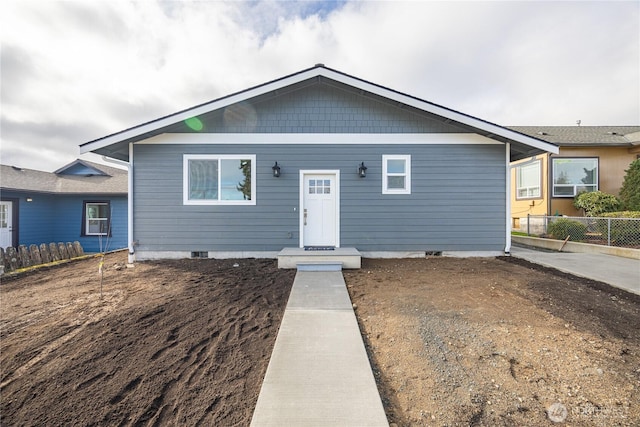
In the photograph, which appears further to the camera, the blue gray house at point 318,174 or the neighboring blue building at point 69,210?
the neighboring blue building at point 69,210

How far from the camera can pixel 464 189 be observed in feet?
22.3

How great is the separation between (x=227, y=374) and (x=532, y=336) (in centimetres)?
324

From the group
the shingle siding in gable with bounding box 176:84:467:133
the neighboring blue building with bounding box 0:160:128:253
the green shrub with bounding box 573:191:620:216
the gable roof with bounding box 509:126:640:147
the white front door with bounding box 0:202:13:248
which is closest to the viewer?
the shingle siding in gable with bounding box 176:84:467:133

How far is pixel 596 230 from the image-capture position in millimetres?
7883

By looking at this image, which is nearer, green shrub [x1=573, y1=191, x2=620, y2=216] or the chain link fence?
the chain link fence

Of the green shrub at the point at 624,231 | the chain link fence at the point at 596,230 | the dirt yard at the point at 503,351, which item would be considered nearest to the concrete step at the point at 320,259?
the dirt yard at the point at 503,351

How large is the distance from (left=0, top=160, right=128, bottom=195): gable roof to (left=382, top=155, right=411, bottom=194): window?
1029cm

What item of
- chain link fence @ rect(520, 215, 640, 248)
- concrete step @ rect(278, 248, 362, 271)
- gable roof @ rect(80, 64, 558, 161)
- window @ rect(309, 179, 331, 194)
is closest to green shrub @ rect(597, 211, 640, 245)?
chain link fence @ rect(520, 215, 640, 248)

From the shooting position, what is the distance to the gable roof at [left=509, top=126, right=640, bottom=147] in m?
10.8

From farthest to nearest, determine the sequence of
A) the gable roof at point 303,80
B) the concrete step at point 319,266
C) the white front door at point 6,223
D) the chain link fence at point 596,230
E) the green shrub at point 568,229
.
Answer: the white front door at point 6,223 < the green shrub at point 568,229 < the chain link fence at point 596,230 < the gable roof at point 303,80 < the concrete step at point 319,266

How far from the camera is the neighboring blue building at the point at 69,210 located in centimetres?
975

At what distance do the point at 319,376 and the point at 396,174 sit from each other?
5630 mm

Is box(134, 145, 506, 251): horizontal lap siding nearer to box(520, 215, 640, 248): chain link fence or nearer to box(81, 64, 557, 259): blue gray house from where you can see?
box(81, 64, 557, 259): blue gray house

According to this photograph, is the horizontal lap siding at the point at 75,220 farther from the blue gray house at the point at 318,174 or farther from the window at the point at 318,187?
the window at the point at 318,187
